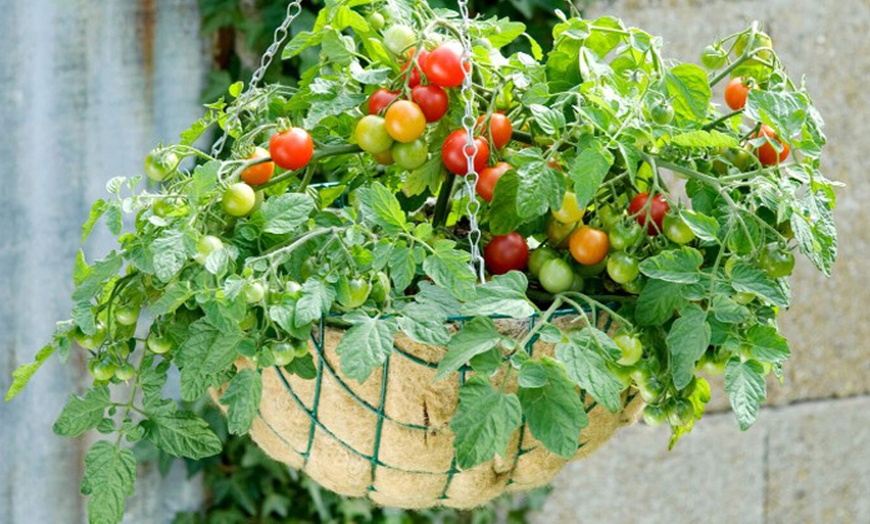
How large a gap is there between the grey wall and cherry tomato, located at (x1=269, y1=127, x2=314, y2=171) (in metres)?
0.85

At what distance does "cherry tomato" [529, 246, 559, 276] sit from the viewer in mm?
898

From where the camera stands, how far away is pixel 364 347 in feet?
2.49

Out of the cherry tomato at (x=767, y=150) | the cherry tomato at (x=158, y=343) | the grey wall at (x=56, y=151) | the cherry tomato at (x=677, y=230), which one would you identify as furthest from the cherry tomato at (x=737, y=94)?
the grey wall at (x=56, y=151)

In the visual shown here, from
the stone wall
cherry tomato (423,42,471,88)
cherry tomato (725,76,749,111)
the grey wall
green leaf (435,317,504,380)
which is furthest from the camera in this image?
the stone wall

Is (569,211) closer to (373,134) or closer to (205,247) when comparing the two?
(373,134)

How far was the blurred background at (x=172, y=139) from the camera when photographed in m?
1.63

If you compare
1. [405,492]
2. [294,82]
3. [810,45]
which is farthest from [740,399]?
[810,45]

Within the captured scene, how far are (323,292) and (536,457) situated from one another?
25cm

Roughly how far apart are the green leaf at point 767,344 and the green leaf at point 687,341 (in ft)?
0.11

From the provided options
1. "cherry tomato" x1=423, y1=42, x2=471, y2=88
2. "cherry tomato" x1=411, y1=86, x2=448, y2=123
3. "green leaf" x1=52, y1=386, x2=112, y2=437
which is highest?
"cherry tomato" x1=423, y1=42, x2=471, y2=88

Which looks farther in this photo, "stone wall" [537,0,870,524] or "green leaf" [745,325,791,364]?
"stone wall" [537,0,870,524]

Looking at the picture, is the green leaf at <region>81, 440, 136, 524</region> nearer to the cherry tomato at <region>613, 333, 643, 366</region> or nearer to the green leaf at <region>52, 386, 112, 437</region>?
the green leaf at <region>52, 386, 112, 437</region>

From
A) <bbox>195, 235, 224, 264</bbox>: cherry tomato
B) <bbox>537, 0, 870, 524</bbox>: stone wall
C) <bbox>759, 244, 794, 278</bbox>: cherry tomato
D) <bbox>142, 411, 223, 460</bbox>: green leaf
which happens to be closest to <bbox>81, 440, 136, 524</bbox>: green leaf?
<bbox>142, 411, 223, 460</bbox>: green leaf

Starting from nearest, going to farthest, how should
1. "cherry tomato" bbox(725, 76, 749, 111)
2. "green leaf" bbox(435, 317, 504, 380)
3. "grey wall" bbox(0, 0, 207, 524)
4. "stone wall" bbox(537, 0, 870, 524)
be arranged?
1. "green leaf" bbox(435, 317, 504, 380)
2. "cherry tomato" bbox(725, 76, 749, 111)
3. "grey wall" bbox(0, 0, 207, 524)
4. "stone wall" bbox(537, 0, 870, 524)
